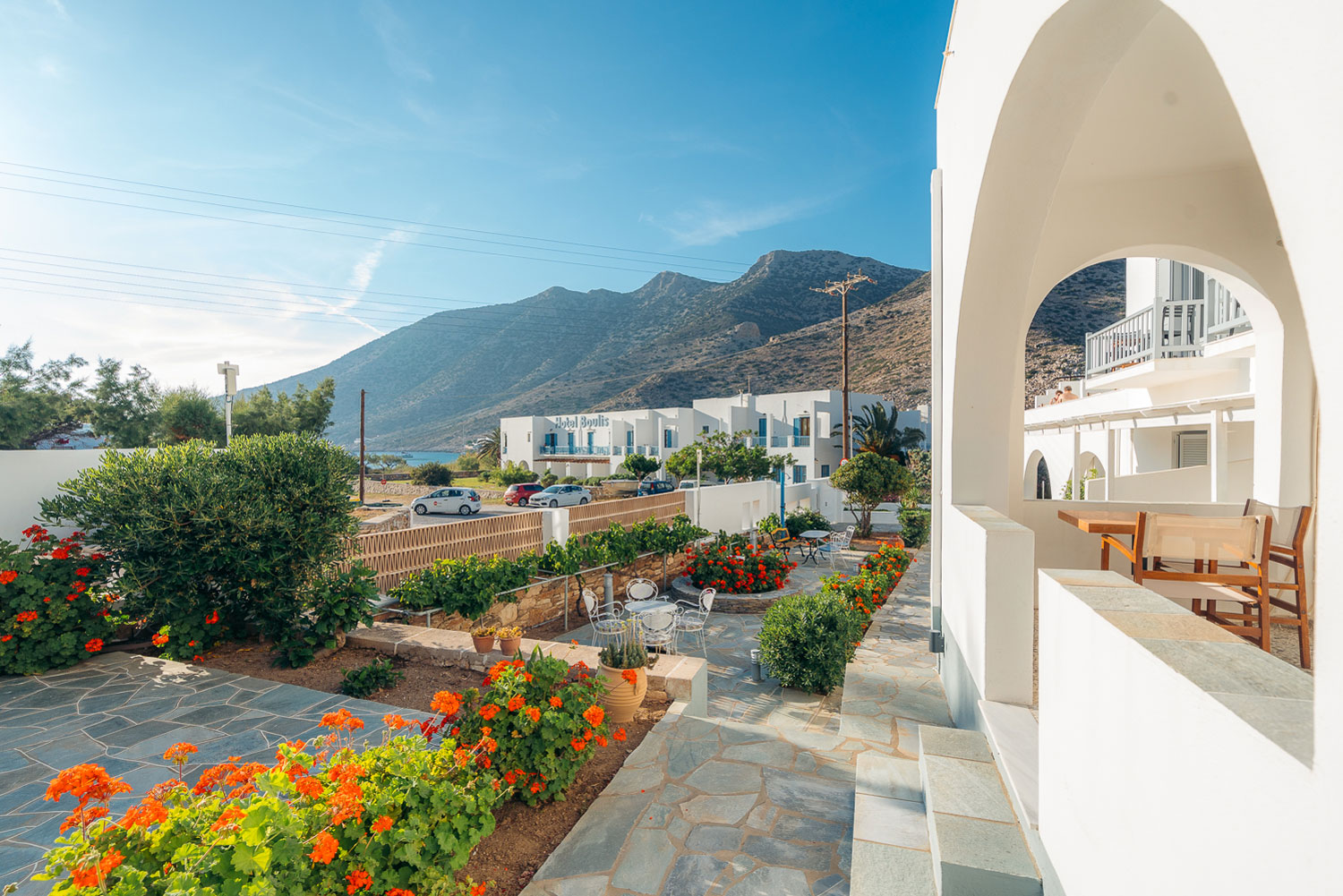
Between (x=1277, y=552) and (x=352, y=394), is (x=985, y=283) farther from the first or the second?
(x=352, y=394)

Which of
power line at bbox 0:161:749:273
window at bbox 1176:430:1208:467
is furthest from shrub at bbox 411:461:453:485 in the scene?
window at bbox 1176:430:1208:467

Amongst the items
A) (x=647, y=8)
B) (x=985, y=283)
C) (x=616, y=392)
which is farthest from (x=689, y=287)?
(x=985, y=283)

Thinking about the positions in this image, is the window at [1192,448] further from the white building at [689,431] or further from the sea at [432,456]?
the sea at [432,456]

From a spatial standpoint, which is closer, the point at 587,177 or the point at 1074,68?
the point at 1074,68

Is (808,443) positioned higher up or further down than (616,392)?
further down

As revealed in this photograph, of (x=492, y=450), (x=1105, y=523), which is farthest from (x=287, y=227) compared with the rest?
(x=1105, y=523)

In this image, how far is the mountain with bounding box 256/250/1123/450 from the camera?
57.5 m

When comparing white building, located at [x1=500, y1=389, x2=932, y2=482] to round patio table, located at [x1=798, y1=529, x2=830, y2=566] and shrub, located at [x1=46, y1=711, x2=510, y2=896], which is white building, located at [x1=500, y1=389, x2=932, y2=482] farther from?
shrub, located at [x1=46, y1=711, x2=510, y2=896]

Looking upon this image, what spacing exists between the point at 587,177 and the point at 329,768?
52148 millimetres

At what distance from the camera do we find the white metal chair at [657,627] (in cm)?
744

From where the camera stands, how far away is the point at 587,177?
4850 centimetres

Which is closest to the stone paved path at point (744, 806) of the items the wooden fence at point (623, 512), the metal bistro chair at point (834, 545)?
the wooden fence at point (623, 512)

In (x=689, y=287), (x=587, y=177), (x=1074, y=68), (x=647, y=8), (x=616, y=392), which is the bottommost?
(x=1074, y=68)

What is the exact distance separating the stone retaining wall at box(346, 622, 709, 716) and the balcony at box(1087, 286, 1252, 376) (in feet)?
25.0
